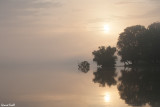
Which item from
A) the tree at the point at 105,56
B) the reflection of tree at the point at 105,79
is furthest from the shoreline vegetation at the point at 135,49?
the reflection of tree at the point at 105,79

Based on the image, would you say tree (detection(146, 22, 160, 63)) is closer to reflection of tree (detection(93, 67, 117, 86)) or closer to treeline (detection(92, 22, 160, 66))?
treeline (detection(92, 22, 160, 66))

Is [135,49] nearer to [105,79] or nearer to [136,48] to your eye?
[136,48]

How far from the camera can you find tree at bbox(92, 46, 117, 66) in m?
109

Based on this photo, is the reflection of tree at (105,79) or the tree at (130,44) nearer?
the reflection of tree at (105,79)

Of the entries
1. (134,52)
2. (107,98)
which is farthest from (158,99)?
(134,52)

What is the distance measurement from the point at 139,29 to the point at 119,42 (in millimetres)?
7781

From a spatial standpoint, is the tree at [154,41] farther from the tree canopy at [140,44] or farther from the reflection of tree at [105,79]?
the reflection of tree at [105,79]

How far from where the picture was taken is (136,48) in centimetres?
9512

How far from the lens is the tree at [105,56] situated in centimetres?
10894

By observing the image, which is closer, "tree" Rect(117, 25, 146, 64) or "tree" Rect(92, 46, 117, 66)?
"tree" Rect(117, 25, 146, 64)

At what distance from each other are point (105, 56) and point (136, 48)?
16405 millimetres

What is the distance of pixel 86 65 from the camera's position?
115m

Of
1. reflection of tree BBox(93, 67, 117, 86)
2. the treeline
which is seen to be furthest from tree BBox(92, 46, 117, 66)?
reflection of tree BBox(93, 67, 117, 86)

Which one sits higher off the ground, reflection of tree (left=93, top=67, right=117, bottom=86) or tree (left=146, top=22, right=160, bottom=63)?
tree (left=146, top=22, right=160, bottom=63)
